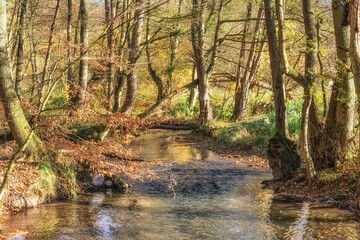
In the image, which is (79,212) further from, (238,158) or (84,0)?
(84,0)

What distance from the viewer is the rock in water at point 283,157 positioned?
31.2 feet

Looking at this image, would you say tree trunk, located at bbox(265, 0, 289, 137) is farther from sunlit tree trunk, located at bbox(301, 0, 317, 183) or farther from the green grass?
the green grass

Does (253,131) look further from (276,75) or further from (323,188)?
(323,188)

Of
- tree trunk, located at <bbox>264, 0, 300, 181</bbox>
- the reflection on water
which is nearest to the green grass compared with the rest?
the reflection on water

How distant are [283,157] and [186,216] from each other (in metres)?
3.41

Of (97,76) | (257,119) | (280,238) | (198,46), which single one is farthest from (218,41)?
(280,238)

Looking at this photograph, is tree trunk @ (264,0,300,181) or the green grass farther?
the green grass

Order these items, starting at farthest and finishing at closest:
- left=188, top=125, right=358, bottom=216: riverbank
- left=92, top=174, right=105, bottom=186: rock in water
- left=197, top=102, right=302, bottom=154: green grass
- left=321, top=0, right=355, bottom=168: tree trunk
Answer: left=197, top=102, right=302, bottom=154: green grass < left=92, top=174, right=105, bottom=186: rock in water < left=321, top=0, right=355, bottom=168: tree trunk < left=188, top=125, right=358, bottom=216: riverbank

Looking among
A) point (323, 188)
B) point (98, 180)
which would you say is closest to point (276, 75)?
point (323, 188)

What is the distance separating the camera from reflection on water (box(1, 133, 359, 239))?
6.30 meters

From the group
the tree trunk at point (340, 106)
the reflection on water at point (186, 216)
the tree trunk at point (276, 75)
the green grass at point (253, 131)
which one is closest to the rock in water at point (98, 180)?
the reflection on water at point (186, 216)

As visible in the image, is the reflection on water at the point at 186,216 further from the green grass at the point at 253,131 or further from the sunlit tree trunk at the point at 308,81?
the green grass at the point at 253,131

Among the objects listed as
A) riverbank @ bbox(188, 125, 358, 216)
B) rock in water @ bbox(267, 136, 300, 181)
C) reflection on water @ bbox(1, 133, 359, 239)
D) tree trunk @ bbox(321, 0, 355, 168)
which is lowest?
reflection on water @ bbox(1, 133, 359, 239)

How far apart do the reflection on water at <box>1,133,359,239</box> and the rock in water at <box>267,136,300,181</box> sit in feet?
2.55
